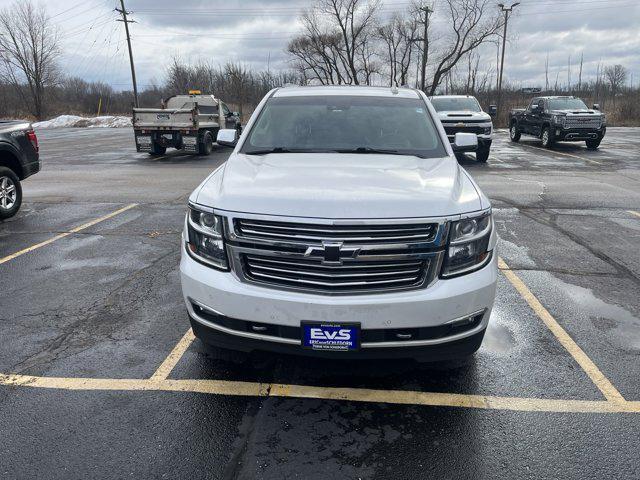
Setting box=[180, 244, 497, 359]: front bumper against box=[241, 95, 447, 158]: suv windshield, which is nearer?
box=[180, 244, 497, 359]: front bumper

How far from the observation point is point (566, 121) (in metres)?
18.5

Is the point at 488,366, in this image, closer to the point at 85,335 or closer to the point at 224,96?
the point at 85,335

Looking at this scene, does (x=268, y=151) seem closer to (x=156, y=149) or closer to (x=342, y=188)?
(x=342, y=188)

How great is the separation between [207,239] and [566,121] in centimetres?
1884

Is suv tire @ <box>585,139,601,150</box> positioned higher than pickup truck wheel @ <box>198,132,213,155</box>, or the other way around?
pickup truck wheel @ <box>198,132,213,155</box>

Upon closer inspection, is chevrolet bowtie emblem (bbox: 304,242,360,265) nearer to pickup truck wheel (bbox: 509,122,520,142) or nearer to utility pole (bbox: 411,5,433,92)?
pickup truck wheel (bbox: 509,122,520,142)

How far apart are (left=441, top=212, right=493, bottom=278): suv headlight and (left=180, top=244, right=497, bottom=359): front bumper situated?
0.05 metres

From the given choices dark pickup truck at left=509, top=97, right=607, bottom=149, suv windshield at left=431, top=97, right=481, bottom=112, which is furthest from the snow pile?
dark pickup truck at left=509, top=97, right=607, bottom=149

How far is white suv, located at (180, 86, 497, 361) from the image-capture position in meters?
2.78

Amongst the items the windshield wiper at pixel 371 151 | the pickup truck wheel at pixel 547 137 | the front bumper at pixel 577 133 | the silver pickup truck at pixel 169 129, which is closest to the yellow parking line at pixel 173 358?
the windshield wiper at pixel 371 151

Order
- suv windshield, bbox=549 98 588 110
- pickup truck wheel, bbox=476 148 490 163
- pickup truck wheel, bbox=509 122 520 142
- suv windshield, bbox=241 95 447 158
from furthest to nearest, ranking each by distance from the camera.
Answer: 1. pickup truck wheel, bbox=509 122 520 142
2. suv windshield, bbox=549 98 588 110
3. pickup truck wheel, bbox=476 148 490 163
4. suv windshield, bbox=241 95 447 158

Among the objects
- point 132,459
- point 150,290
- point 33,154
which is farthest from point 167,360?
point 33,154

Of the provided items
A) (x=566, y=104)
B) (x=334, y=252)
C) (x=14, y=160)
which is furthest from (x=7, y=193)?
(x=566, y=104)

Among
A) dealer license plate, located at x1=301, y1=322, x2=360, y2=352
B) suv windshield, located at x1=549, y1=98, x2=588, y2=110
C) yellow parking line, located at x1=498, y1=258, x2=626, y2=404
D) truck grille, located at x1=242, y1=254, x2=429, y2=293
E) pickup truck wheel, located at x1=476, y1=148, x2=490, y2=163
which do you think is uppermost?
suv windshield, located at x1=549, y1=98, x2=588, y2=110
